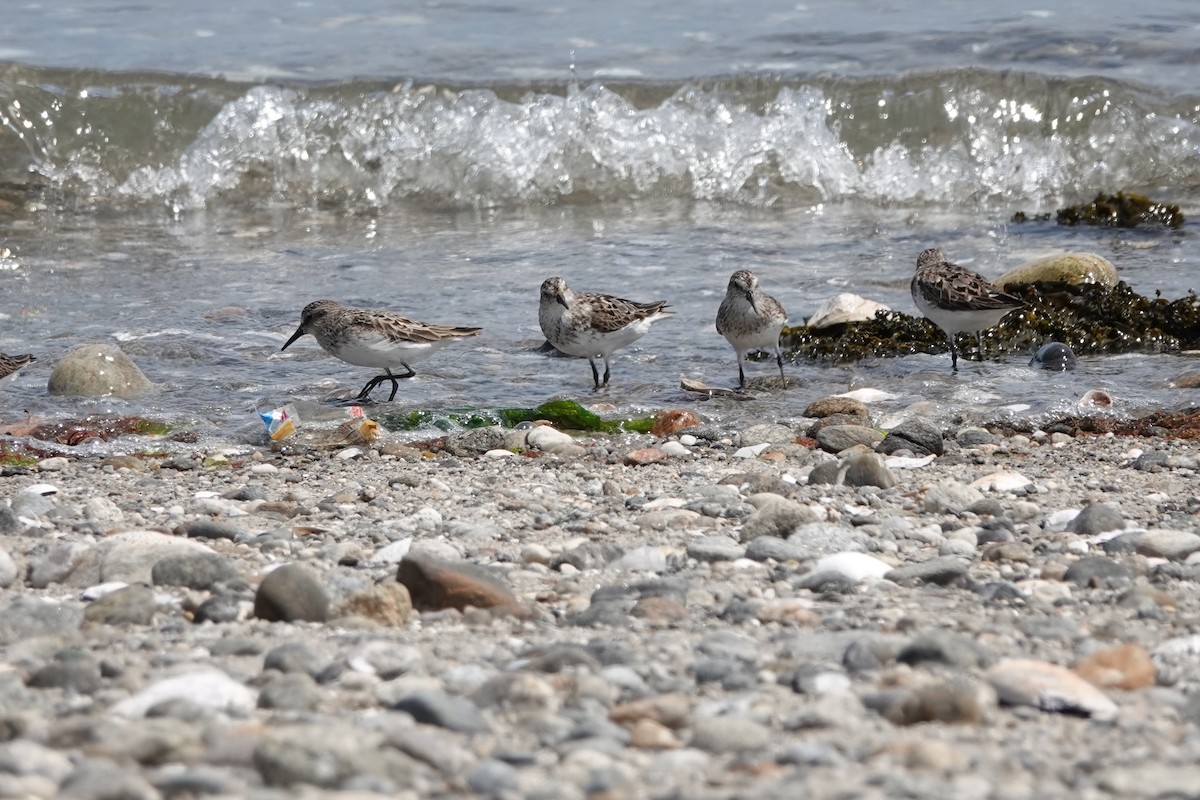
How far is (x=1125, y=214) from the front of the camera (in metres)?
14.5

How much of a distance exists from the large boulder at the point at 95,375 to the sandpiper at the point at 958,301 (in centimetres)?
507

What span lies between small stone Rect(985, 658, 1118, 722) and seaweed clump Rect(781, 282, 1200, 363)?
650cm

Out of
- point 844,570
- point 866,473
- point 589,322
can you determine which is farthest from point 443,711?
point 589,322

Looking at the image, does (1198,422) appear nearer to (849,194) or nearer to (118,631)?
(118,631)

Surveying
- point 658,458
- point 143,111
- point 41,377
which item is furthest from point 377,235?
point 658,458

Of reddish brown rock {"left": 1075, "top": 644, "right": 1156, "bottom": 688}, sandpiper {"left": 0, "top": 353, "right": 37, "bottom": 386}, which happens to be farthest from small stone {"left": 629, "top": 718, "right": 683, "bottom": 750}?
sandpiper {"left": 0, "top": 353, "right": 37, "bottom": 386}

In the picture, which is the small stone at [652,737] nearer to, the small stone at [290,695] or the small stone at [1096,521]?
the small stone at [290,695]

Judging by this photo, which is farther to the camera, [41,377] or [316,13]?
[316,13]

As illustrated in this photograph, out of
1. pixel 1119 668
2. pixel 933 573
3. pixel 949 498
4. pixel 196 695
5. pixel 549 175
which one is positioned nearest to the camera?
pixel 196 695

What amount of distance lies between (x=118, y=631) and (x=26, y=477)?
3284 mm

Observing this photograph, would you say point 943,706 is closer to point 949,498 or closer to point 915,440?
point 949,498

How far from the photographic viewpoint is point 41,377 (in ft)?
31.0

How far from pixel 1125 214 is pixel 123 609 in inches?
479

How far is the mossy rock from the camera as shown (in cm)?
1134
